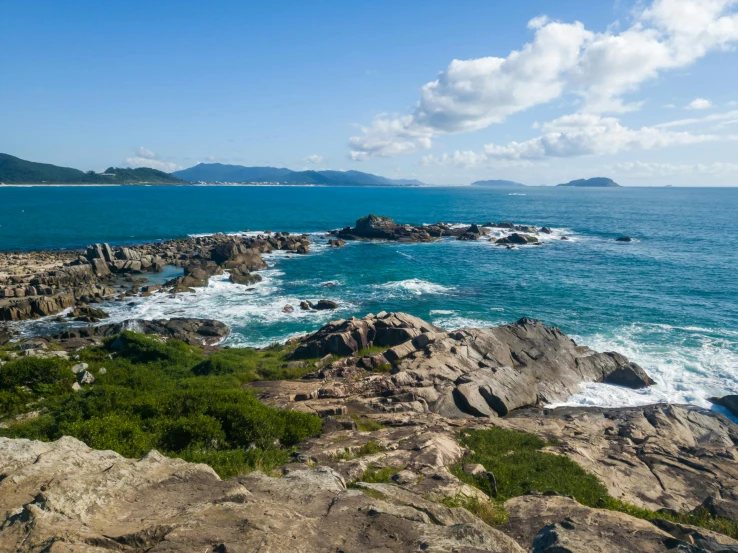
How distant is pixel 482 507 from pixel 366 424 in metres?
10.1

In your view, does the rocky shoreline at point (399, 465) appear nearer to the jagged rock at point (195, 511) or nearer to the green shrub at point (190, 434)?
the jagged rock at point (195, 511)

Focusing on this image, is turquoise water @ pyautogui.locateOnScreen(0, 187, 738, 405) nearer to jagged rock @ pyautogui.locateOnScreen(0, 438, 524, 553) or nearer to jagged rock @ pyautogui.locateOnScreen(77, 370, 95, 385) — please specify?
jagged rock @ pyautogui.locateOnScreen(77, 370, 95, 385)

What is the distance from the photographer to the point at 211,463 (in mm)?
14703

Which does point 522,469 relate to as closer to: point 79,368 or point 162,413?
point 162,413

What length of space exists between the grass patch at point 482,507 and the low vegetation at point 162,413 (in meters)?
6.34

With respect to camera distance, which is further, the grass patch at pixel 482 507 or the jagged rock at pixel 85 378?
the jagged rock at pixel 85 378

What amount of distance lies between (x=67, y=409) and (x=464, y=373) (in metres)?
24.0

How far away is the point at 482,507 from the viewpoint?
13.3 meters

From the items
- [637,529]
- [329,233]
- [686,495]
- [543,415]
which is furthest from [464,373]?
[329,233]

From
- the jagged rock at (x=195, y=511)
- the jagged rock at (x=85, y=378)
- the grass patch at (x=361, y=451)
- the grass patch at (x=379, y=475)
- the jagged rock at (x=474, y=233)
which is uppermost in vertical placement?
the jagged rock at (x=474, y=233)

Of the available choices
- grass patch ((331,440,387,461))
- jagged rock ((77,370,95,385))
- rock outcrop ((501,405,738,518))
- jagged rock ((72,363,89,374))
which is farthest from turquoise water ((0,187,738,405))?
grass patch ((331,440,387,461))

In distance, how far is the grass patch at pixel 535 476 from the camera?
14.9 metres

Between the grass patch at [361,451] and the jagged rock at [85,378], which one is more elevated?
the grass patch at [361,451]

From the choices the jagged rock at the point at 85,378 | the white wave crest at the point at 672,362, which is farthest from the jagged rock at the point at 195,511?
the white wave crest at the point at 672,362
